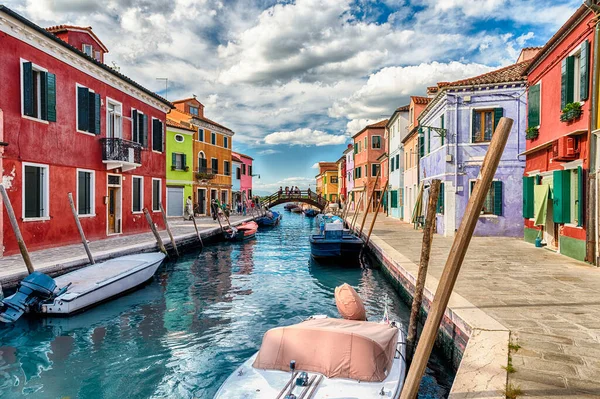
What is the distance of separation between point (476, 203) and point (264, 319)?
605cm

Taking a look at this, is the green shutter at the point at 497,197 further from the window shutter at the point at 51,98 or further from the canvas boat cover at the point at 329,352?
the window shutter at the point at 51,98

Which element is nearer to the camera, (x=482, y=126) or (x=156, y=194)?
(x=482, y=126)

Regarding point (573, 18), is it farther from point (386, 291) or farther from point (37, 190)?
point (37, 190)

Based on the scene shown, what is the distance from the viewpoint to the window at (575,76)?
901 centimetres

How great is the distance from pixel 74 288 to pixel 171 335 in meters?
2.75

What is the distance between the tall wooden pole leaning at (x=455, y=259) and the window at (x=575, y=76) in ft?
26.8

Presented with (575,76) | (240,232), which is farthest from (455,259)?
(240,232)

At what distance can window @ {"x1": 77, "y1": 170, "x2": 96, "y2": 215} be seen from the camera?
13762mm

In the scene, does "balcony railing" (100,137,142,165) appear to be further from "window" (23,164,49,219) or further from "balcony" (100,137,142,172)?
"window" (23,164,49,219)

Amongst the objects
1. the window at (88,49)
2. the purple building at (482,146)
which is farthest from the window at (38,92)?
the purple building at (482,146)

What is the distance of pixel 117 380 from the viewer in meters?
5.39

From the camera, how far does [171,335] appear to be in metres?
7.11

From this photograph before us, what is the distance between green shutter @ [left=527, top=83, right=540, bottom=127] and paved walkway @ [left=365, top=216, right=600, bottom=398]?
4220mm

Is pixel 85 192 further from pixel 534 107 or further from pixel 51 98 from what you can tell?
pixel 534 107
